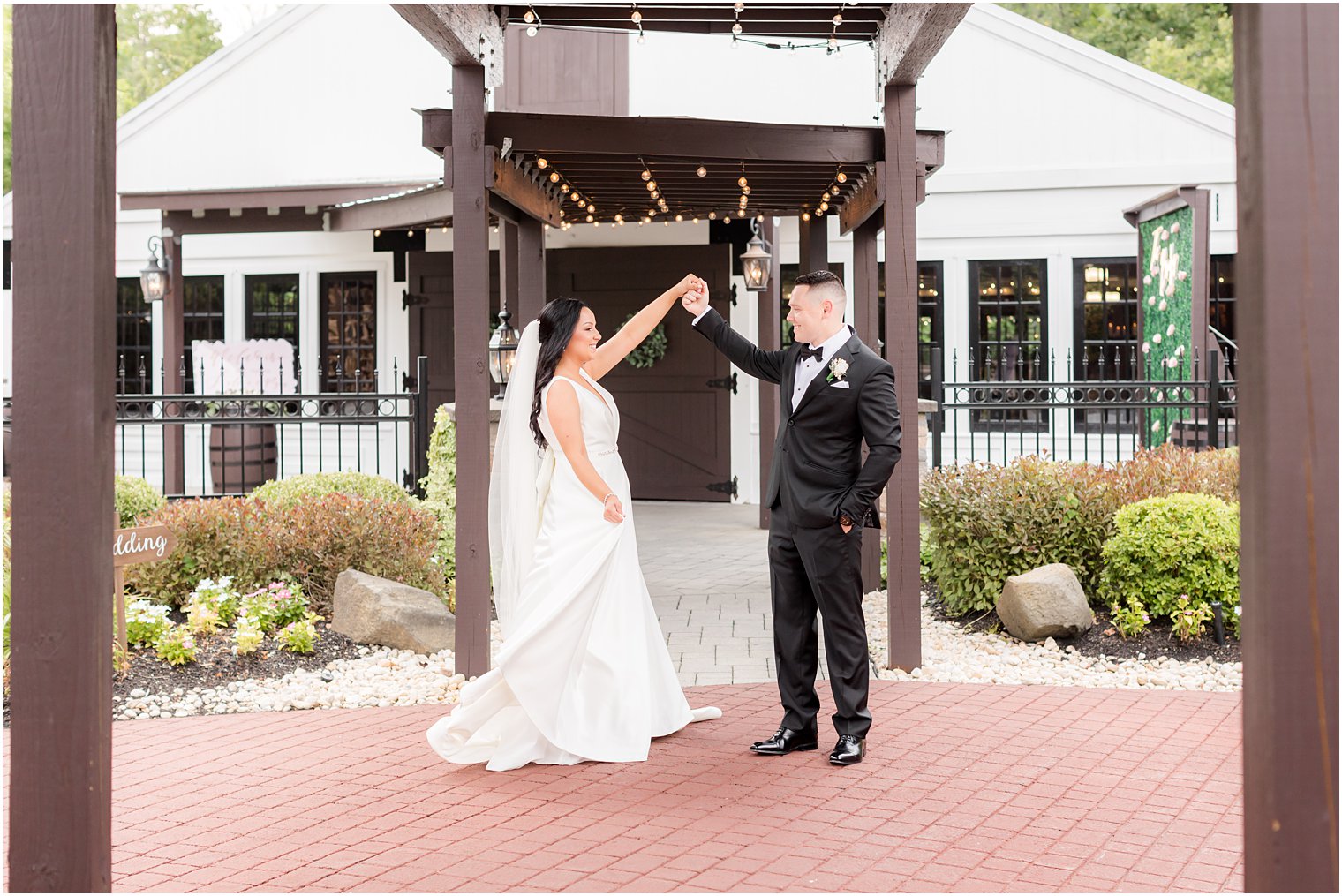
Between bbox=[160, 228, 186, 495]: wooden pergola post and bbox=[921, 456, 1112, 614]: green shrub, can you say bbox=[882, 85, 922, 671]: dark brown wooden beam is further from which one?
bbox=[160, 228, 186, 495]: wooden pergola post

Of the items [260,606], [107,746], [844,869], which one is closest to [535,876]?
[844,869]

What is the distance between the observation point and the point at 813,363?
5.01 metres

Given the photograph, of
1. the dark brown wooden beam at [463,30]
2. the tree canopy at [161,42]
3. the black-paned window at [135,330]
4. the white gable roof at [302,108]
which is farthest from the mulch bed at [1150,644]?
the tree canopy at [161,42]

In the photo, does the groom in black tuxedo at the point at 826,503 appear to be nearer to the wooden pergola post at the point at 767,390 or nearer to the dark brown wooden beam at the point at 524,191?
the dark brown wooden beam at the point at 524,191

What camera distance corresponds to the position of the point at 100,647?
270 centimetres

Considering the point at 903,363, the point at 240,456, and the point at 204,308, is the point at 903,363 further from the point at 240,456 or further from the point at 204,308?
the point at 204,308

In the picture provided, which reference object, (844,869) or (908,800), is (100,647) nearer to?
(844,869)

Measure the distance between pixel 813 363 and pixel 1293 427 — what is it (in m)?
2.75

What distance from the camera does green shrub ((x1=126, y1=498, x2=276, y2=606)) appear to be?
737cm

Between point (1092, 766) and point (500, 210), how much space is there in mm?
4733

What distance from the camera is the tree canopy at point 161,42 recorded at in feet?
93.8

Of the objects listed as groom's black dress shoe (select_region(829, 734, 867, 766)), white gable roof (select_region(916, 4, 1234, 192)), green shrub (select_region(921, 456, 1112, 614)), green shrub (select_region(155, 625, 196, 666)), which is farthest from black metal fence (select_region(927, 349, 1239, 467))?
green shrub (select_region(155, 625, 196, 666))

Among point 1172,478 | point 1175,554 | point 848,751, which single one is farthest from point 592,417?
point 1172,478

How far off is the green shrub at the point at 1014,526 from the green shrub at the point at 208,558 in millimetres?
4184
